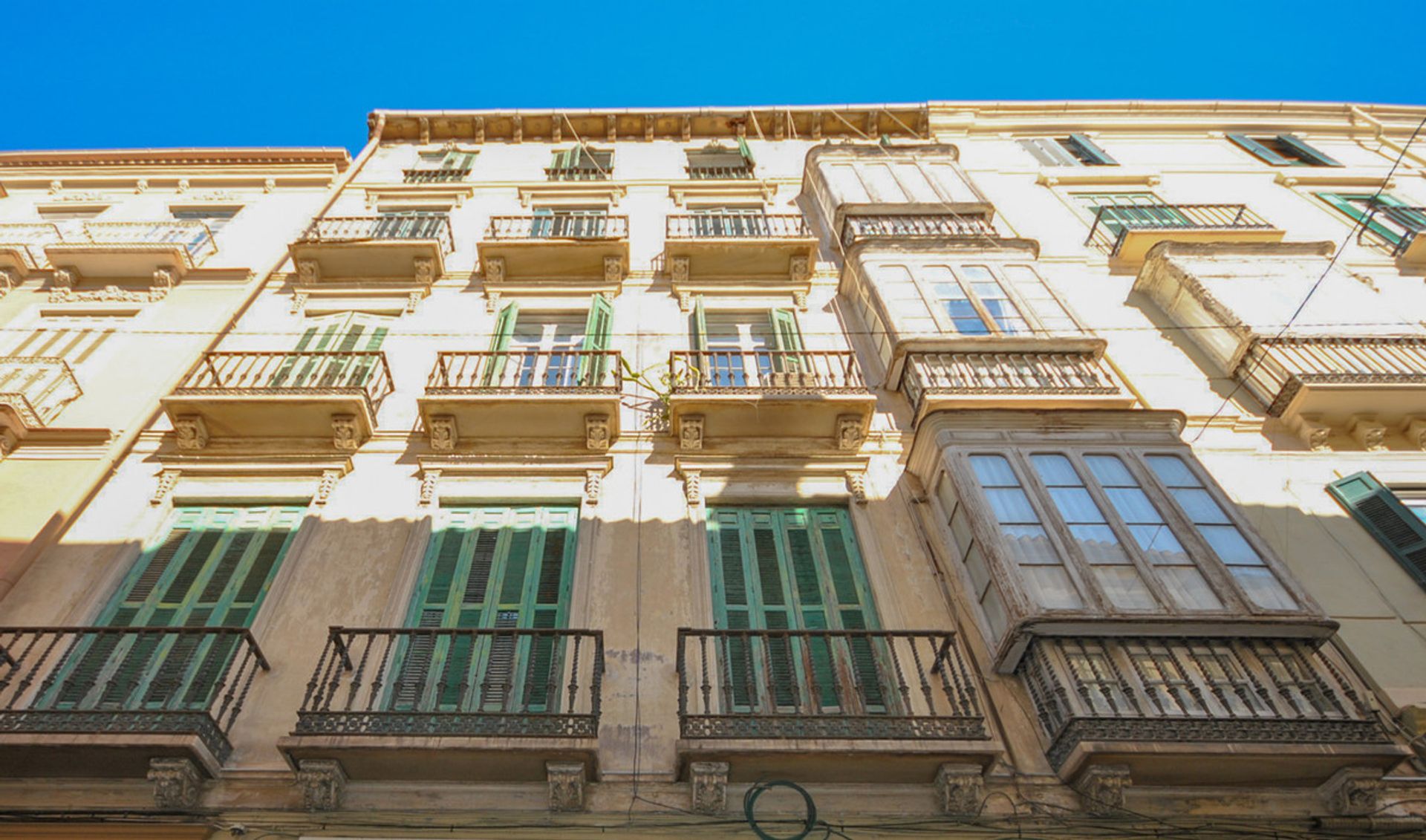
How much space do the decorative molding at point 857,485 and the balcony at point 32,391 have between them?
812cm

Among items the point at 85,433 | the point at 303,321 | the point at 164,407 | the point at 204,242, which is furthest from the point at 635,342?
the point at 204,242

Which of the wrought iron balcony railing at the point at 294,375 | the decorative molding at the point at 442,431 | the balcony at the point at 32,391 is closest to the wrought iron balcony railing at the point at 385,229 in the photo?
the wrought iron balcony railing at the point at 294,375

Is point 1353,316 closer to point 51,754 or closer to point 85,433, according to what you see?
point 51,754

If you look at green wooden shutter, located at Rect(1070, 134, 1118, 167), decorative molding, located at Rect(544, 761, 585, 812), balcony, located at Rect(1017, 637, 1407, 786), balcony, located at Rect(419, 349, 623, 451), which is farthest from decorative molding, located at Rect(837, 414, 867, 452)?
green wooden shutter, located at Rect(1070, 134, 1118, 167)

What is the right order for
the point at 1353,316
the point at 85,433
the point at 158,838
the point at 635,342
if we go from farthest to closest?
the point at 635,342 → the point at 1353,316 → the point at 85,433 → the point at 158,838

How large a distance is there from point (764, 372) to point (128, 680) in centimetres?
664

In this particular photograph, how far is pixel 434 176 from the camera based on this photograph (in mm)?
15438

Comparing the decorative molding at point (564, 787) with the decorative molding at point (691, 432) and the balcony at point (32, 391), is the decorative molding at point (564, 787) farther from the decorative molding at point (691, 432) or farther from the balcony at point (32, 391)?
the balcony at point (32, 391)

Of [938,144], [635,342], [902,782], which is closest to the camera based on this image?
[902,782]

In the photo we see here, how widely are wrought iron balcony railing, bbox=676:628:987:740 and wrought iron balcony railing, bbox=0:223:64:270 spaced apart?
37.7 feet

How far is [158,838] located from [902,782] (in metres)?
4.68

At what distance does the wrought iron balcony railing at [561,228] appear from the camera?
1215 cm

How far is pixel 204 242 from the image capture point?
12281mm

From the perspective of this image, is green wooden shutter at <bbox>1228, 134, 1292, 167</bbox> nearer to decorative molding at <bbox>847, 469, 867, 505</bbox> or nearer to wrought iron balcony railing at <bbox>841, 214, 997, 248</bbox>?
Answer: wrought iron balcony railing at <bbox>841, 214, 997, 248</bbox>
